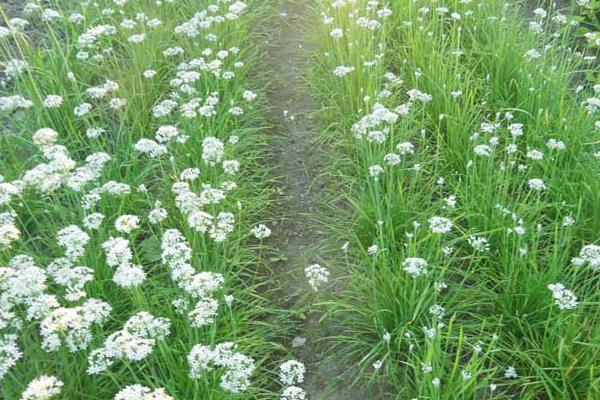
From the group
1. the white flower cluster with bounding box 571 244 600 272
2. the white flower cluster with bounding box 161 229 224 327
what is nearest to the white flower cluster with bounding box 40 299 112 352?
the white flower cluster with bounding box 161 229 224 327

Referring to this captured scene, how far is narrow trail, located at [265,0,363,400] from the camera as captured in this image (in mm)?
3391

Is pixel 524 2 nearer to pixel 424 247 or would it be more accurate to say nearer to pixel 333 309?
pixel 424 247

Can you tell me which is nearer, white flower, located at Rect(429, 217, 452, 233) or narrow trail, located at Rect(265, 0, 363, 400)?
white flower, located at Rect(429, 217, 452, 233)

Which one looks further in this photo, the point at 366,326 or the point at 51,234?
the point at 51,234

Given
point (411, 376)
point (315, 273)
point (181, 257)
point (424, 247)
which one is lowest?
point (411, 376)

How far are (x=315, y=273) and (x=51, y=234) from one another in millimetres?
1733

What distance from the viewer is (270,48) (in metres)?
6.23

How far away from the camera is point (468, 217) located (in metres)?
3.63

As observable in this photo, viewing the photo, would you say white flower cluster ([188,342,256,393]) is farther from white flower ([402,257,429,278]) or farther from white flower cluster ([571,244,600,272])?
white flower cluster ([571,244,600,272])

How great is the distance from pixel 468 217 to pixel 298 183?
4.93 feet

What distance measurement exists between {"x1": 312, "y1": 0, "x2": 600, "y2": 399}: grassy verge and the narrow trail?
6.9 inches

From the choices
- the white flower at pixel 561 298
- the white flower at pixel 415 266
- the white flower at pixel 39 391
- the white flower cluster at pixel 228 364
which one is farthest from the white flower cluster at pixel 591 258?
the white flower at pixel 39 391

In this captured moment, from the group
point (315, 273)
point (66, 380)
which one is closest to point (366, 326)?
point (315, 273)

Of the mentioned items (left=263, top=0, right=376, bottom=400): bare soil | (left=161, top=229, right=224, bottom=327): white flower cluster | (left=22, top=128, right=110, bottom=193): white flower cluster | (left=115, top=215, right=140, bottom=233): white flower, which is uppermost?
(left=22, top=128, right=110, bottom=193): white flower cluster
